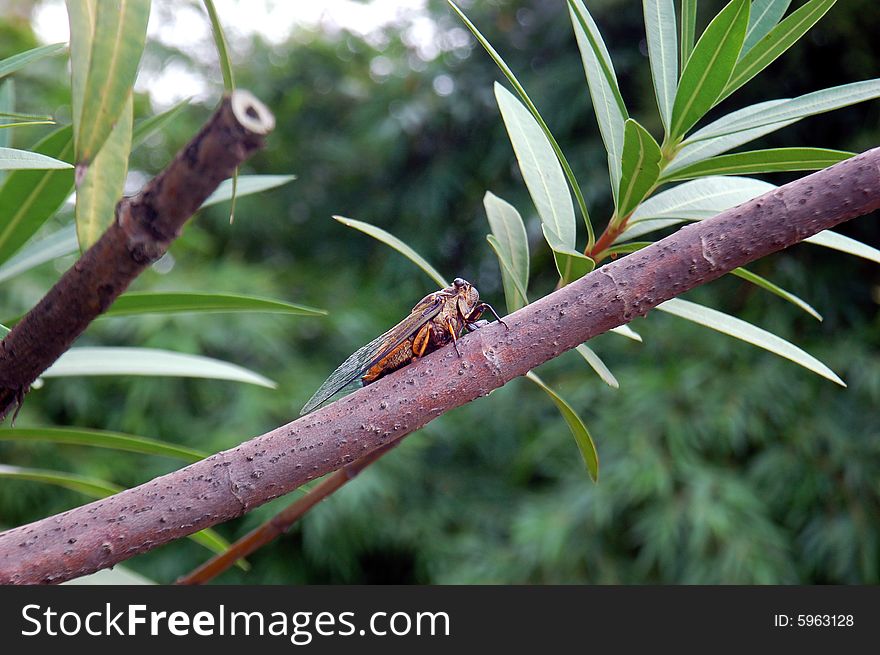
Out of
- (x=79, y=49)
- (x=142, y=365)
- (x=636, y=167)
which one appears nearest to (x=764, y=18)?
(x=636, y=167)

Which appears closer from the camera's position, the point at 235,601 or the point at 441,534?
the point at 235,601

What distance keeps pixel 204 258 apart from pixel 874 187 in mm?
2257

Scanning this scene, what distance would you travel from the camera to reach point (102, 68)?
382 mm

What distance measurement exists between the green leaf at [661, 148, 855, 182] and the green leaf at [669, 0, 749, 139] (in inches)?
1.5

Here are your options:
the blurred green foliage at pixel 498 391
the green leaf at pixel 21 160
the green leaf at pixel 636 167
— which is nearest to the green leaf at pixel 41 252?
the green leaf at pixel 21 160

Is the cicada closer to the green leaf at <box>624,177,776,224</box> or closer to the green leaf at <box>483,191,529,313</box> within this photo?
the green leaf at <box>483,191,529,313</box>

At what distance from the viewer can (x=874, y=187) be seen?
0.44 metres

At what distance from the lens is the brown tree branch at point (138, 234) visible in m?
0.29

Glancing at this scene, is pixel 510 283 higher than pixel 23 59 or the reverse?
the reverse

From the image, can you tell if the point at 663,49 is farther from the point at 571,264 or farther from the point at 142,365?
the point at 142,365

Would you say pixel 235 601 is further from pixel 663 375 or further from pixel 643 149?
pixel 663 375

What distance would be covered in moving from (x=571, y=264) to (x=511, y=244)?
0.31 ft

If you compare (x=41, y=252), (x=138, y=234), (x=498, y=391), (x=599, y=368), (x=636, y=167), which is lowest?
(x=138, y=234)

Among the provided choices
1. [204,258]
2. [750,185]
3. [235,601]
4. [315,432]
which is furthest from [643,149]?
[204,258]
